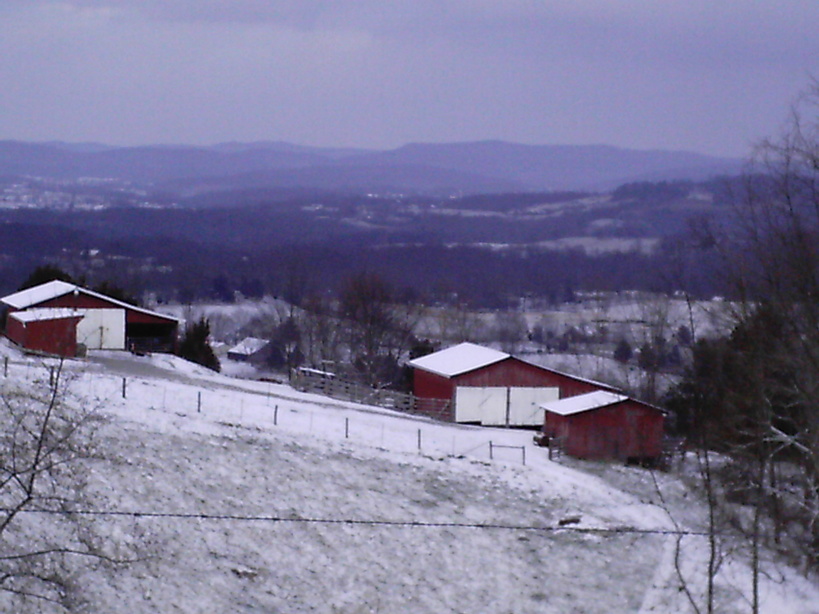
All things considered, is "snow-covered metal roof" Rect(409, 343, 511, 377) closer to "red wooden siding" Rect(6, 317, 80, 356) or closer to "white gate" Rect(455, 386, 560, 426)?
A: "white gate" Rect(455, 386, 560, 426)

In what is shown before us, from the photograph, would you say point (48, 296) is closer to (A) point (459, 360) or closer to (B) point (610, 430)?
(A) point (459, 360)

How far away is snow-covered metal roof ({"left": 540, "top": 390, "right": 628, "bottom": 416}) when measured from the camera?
31.4m

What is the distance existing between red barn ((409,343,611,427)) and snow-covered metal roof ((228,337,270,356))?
34.6m

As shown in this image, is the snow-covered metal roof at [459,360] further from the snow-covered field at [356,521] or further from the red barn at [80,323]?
the red barn at [80,323]

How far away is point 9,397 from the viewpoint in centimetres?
2267

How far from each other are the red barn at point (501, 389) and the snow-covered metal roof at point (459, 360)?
0.03 m

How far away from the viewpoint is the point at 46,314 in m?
36.9

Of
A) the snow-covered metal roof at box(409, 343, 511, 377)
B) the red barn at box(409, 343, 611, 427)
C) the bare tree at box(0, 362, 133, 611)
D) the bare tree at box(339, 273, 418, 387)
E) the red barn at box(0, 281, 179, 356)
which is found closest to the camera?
the bare tree at box(0, 362, 133, 611)

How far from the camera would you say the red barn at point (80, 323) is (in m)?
36.2

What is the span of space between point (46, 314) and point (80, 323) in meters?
1.84

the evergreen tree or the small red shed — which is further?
the evergreen tree

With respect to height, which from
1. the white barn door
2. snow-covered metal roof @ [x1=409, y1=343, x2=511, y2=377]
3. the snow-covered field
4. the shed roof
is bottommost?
the snow-covered field

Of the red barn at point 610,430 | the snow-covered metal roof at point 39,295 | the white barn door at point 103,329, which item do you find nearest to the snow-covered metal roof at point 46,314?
the white barn door at point 103,329

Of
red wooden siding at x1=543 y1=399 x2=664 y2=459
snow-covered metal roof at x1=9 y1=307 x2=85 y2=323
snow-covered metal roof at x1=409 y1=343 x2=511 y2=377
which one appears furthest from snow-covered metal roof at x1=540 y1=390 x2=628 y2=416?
snow-covered metal roof at x1=9 y1=307 x2=85 y2=323
